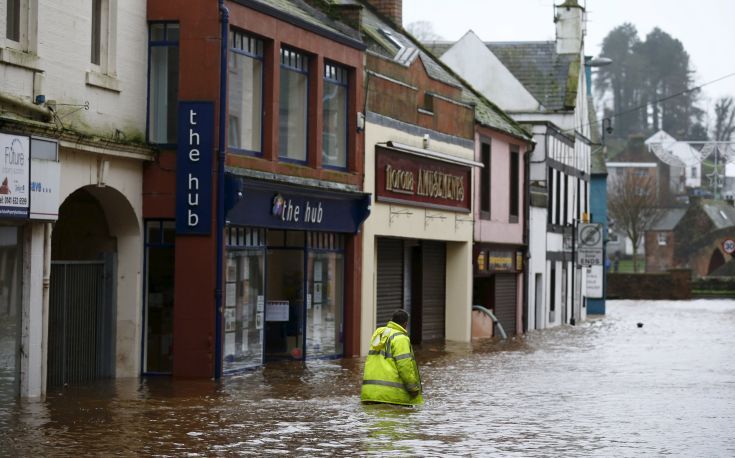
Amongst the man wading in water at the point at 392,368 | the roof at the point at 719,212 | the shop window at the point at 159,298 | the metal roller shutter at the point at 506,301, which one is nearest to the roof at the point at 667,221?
the roof at the point at 719,212

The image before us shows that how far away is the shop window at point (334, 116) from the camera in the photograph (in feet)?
90.3

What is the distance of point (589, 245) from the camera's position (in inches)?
1868

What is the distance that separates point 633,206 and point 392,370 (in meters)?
87.1

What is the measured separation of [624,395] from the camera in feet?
69.6

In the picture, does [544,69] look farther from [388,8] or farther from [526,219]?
[388,8]

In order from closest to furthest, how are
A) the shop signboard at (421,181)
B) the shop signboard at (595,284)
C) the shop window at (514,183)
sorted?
the shop signboard at (421,181) → the shop window at (514,183) → the shop signboard at (595,284)

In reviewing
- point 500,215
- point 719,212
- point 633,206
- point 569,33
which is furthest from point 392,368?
point 719,212

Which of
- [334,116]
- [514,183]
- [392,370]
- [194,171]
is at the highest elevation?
[334,116]

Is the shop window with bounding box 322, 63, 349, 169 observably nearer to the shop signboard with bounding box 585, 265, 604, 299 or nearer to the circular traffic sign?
the circular traffic sign

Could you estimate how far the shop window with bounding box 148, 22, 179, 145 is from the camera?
22.7 meters

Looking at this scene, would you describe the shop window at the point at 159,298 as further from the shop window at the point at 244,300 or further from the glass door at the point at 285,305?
the glass door at the point at 285,305

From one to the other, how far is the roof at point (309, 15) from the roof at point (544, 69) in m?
22.4

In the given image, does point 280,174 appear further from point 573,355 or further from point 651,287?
point 651,287

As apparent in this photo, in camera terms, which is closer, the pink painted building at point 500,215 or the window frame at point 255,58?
the window frame at point 255,58
